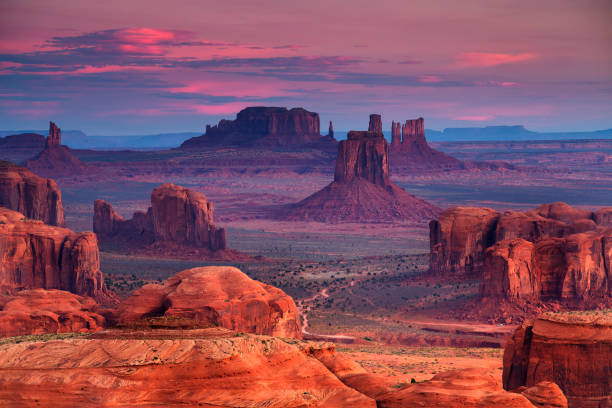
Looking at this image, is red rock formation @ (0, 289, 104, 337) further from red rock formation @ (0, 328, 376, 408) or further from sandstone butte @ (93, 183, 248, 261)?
sandstone butte @ (93, 183, 248, 261)

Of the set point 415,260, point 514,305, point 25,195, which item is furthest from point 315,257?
point 514,305

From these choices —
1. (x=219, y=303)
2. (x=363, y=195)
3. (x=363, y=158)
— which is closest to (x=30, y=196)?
(x=219, y=303)

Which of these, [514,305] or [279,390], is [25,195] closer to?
[514,305]

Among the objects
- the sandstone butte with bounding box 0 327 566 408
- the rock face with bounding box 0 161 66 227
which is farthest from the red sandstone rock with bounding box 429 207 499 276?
Result: the sandstone butte with bounding box 0 327 566 408

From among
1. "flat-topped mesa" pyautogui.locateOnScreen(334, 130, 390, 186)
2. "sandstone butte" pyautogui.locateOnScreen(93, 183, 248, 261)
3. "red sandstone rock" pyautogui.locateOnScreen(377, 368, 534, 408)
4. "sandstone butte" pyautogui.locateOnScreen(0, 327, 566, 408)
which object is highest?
"flat-topped mesa" pyautogui.locateOnScreen(334, 130, 390, 186)

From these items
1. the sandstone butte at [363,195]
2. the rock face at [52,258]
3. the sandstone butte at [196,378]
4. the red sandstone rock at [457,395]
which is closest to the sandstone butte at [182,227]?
the rock face at [52,258]
